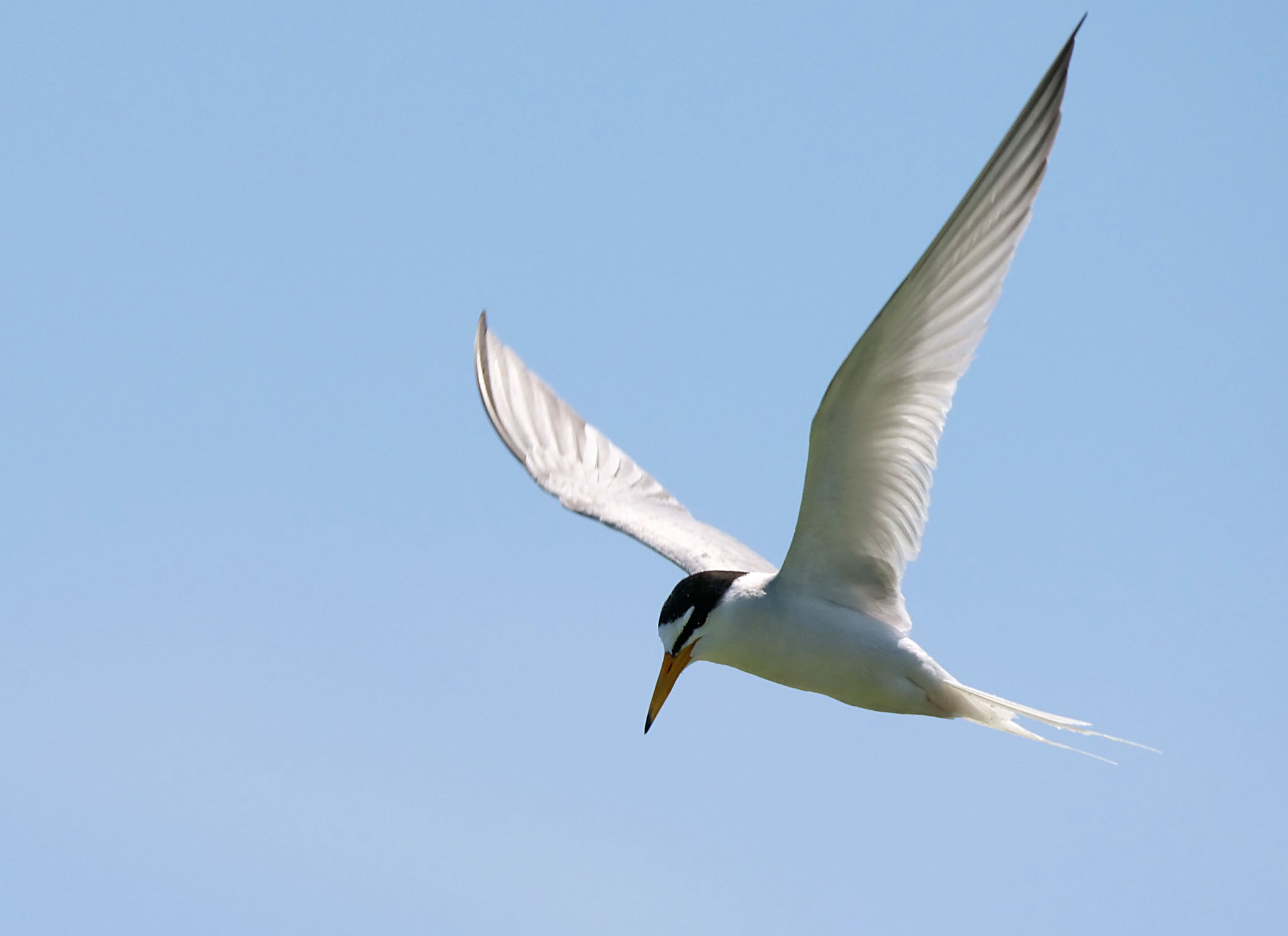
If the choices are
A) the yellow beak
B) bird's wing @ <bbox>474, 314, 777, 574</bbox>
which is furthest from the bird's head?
bird's wing @ <bbox>474, 314, 777, 574</bbox>

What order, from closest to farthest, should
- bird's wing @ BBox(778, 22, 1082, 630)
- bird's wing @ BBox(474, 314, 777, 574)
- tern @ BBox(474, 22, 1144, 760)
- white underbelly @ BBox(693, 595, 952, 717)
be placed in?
bird's wing @ BBox(778, 22, 1082, 630)
tern @ BBox(474, 22, 1144, 760)
white underbelly @ BBox(693, 595, 952, 717)
bird's wing @ BBox(474, 314, 777, 574)

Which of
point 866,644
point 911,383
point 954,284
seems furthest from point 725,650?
point 954,284

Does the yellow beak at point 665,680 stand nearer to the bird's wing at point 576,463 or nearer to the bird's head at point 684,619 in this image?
the bird's head at point 684,619

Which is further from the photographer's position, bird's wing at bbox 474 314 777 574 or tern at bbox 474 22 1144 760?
bird's wing at bbox 474 314 777 574

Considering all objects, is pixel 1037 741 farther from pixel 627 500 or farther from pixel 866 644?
pixel 627 500

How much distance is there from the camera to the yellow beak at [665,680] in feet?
24.4

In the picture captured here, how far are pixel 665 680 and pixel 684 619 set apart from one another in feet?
1.60

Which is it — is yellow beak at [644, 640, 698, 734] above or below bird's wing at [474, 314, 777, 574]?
below

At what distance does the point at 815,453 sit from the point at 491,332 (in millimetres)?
3883

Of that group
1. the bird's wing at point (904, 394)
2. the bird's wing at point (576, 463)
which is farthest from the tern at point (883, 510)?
the bird's wing at point (576, 463)

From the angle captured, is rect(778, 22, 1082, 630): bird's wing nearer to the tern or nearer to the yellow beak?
the tern

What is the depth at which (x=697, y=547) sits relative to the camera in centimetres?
891

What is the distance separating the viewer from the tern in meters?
5.77

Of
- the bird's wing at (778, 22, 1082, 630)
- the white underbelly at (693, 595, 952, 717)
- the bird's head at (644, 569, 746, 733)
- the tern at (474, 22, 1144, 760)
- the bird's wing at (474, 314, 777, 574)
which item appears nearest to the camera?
the bird's wing at (778, 22, 1082, 630)
